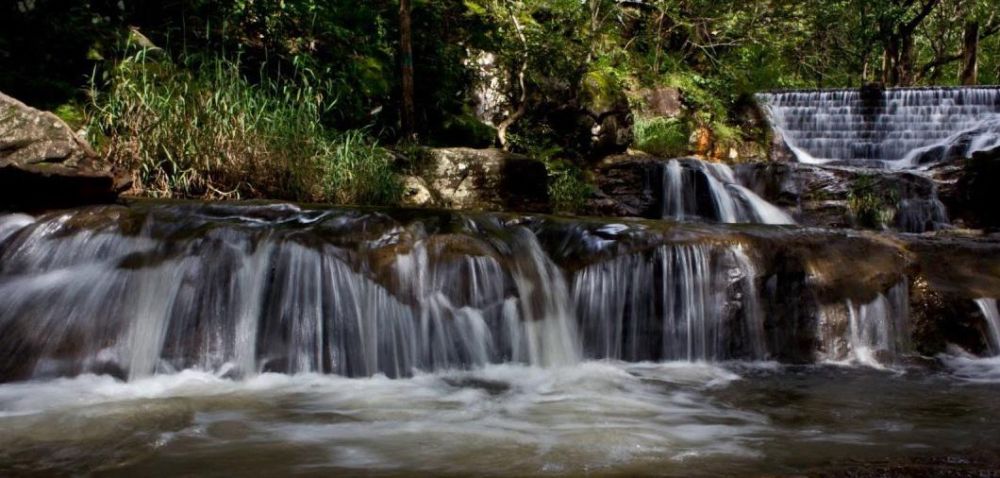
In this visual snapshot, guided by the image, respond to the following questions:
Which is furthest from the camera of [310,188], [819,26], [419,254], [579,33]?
[819,26]

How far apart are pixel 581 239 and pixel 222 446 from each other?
11.0ft

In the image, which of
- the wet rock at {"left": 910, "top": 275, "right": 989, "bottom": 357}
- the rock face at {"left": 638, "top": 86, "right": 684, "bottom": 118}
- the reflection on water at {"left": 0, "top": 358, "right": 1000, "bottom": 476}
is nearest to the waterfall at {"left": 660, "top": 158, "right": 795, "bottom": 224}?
the wet rock at {"left": 910, "top": 275, "right": 989, "bottom": 357}

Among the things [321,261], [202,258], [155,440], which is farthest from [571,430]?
[202,258]

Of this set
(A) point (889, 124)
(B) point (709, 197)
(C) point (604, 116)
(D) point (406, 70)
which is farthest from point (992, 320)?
(A) point (889, 124)

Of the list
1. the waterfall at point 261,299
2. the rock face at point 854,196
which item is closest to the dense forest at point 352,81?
the waterfall at point 261,299

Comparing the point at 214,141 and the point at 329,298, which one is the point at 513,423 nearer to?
the point at 329,298

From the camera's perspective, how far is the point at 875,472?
2.22 m

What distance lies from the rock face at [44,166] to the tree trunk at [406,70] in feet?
15.3

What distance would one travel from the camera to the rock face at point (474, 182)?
9047 mm

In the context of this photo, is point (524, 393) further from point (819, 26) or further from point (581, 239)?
point (819, 26)

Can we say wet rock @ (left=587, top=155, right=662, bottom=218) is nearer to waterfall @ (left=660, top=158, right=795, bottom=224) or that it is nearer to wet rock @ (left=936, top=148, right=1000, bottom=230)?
waterfall @ (left=660, top=158, right=795, bottom=224)

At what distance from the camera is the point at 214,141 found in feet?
23.8

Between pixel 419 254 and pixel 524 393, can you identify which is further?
pixel 419 254

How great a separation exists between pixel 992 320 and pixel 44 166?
23.1 ft
